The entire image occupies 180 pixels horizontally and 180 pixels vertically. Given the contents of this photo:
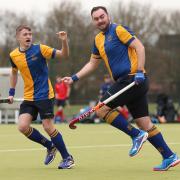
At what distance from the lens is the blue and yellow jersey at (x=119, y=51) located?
8.53 meters

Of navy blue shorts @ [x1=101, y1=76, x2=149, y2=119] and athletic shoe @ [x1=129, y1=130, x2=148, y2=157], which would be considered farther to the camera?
navy blue shorts @ [x1=101, y1=76, x2=149, y2=119]

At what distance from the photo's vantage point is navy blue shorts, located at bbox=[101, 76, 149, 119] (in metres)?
8.57

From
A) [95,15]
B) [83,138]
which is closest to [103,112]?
[95,15]

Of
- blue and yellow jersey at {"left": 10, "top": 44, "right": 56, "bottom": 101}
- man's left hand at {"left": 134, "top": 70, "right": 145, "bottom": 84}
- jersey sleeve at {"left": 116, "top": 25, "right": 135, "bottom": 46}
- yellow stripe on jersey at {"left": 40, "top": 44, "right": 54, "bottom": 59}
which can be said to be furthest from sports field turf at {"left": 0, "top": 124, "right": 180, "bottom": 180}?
jersey sleeve at {"left": 116, "top": 25, "right": 135, "bottom": 46}

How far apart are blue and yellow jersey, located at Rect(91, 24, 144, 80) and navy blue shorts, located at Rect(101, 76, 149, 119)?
101 mm

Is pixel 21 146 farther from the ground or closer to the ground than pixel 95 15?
closer to the ground

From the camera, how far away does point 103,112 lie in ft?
28.4

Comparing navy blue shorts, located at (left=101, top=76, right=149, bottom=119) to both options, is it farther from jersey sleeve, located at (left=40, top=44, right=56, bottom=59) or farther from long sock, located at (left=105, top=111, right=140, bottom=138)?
jersey sleeve, located at (left=40, top=44, right=56, bottom=59)

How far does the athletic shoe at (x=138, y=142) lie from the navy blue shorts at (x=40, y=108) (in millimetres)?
1315

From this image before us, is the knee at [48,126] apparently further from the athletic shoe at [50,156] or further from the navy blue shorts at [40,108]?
the athletic shoe at [50,156]

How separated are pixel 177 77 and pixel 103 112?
74.1 feet

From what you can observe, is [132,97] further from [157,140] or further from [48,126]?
[48,126]

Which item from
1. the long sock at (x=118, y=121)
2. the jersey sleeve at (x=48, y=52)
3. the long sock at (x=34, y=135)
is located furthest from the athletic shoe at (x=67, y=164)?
the jersey sleeve at (x=48, y=52)

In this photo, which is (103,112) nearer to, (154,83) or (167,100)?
Result: (167,100)
